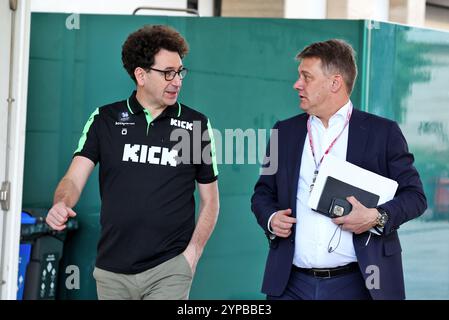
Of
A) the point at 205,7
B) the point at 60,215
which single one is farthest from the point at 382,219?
the point at 205,7

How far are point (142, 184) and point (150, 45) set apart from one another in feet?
2.20

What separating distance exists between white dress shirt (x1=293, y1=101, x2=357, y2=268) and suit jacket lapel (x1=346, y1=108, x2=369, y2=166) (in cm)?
3

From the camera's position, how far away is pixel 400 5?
9.66m

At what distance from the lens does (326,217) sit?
3500mm

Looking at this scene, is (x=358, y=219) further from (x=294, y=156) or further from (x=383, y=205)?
(x=294, y=156)

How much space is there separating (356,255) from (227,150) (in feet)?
6.64

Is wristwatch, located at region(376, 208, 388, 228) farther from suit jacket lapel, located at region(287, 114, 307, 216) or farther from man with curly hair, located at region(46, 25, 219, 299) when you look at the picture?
man with curly hair, located at region(46, 25, 219, 299)

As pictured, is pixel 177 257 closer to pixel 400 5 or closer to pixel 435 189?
pixel 435 189

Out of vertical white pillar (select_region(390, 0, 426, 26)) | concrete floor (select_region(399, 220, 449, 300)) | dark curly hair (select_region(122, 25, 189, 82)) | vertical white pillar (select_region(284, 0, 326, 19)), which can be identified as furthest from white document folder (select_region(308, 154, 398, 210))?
vertical white pillar (select_region(390, 0, 426, 26))

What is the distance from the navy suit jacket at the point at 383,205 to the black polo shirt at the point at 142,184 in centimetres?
36

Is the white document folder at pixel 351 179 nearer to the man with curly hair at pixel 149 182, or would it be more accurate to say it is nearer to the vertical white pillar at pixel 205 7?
the man with curly hair at pixel 149 182

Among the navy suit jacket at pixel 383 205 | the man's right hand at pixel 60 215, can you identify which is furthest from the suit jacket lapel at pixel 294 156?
the man's right hand at pixel 60 215

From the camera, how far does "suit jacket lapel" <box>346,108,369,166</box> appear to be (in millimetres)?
3553

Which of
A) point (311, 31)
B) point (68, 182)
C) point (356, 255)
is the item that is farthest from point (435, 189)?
point (68, 182)
